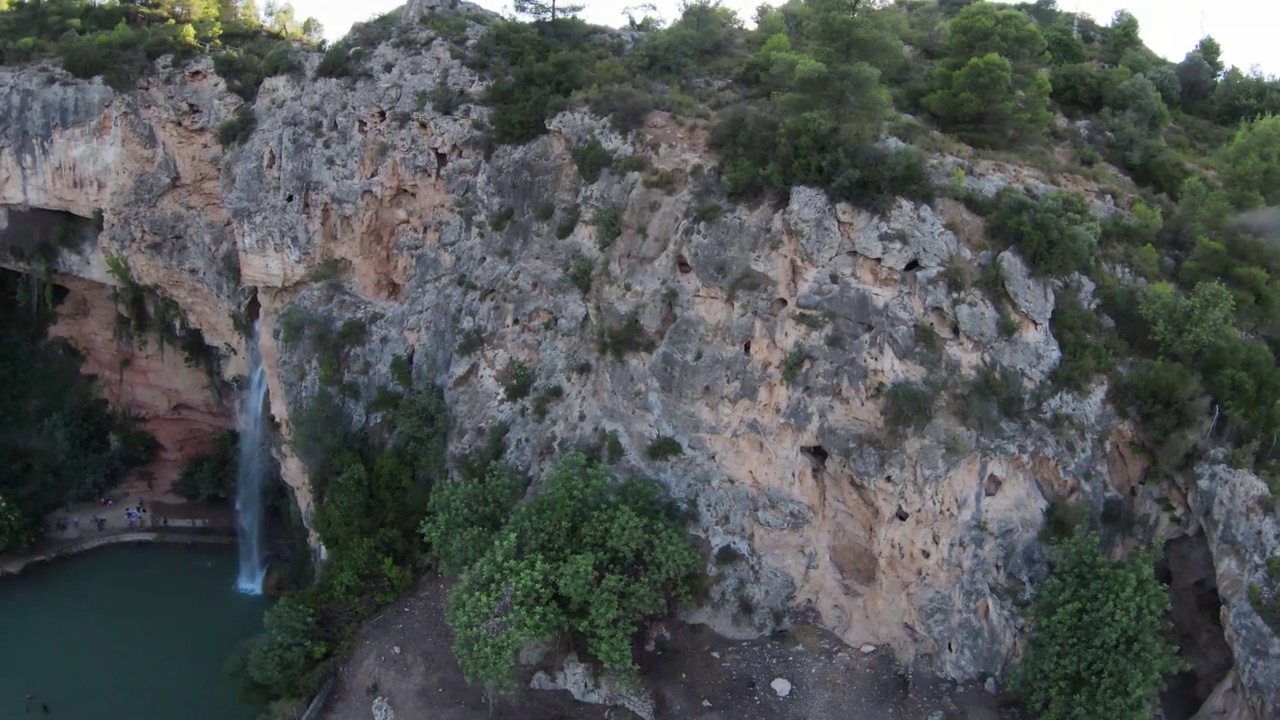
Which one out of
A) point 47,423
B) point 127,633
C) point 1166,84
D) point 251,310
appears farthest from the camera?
point 47,423

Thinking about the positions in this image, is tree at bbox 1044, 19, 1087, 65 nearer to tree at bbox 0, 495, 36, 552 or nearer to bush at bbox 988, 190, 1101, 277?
bush at bbox 988, 190, 1101, 277

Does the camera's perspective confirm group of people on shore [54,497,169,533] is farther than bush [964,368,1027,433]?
Yes

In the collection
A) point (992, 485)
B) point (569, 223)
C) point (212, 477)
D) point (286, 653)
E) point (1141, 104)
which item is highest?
point (1141, 104)

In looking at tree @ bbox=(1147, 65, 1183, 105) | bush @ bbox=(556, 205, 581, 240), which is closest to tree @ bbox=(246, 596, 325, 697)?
bush @ bbox=(556, 205, 581, 240)

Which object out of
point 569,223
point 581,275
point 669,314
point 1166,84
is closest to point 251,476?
point 569,223

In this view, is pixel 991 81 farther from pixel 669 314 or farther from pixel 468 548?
pixel 468 548

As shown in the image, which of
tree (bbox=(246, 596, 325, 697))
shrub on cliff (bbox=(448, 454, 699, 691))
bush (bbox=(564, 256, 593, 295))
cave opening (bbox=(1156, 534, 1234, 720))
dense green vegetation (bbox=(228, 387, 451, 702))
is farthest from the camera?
bush (bbox=(564, 256, 593, 295))

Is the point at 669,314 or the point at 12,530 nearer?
the point at 669,314
